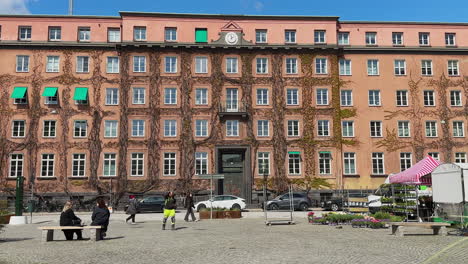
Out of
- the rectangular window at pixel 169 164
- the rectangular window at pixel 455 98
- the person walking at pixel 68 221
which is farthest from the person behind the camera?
the rectangular window at pixel 455 98

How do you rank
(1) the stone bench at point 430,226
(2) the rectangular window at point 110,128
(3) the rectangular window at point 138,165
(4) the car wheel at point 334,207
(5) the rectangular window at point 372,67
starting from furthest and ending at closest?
(5) the rectangular window at point 372,67
(2) the rectangular window at point 110,128
(3) the rectangular window at point 138,165
(4) the car wheel at point 334,207
(1) the stone bench at point 430,226

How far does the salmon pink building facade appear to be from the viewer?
40.4 meters

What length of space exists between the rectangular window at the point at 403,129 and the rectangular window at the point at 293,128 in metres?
9.77

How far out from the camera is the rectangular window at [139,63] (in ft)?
137

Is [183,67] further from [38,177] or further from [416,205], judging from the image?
[416,205]

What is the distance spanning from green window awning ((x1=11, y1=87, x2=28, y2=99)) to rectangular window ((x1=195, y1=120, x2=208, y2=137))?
15.5m

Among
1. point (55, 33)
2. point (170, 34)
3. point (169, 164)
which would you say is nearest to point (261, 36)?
point (170, 34)

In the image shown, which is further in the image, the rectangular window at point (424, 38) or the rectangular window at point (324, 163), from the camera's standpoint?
the rectangular window at point (424, 38)

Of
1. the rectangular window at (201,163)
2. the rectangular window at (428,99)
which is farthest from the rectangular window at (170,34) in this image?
the rectangular window at (428,99)

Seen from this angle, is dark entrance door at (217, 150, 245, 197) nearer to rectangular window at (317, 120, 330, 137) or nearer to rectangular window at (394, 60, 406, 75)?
rectangular window at (317, 120, 330, 137)

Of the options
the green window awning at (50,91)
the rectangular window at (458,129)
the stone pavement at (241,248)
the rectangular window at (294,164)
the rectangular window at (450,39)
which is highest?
the rectangular window at (450,39)

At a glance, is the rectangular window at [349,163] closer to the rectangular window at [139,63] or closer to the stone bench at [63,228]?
the rectangular window at [139,63]

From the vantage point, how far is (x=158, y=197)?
118ft

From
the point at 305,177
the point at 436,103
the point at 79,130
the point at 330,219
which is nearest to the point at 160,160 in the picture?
the point at 79,130
